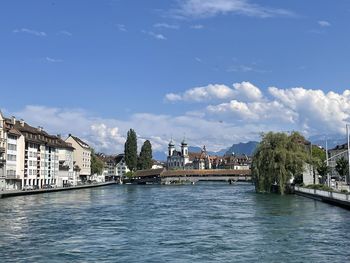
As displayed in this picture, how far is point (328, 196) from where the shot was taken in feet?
208

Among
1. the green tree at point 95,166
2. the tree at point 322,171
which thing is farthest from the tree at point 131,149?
the tree at point 322,171

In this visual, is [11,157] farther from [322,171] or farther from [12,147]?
[322,171]

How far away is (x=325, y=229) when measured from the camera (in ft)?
121

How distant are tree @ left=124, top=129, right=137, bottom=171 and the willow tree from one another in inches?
4380

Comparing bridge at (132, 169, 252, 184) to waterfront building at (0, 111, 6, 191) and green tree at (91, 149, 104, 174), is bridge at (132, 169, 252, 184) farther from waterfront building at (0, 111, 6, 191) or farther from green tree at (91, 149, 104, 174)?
waterfront building at (0, 111, 6, 191)

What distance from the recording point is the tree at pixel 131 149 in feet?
636

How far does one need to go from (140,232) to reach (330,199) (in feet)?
107

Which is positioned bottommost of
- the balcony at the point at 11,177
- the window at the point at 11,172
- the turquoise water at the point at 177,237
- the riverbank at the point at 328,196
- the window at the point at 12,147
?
the turquoise water at the point at 177,237

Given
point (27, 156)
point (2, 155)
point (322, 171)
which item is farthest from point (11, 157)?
point (322, 171)

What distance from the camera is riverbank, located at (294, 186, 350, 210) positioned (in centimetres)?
5459

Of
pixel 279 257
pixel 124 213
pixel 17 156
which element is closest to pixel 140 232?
pixel 279 257

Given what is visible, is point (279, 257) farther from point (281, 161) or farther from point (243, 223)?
point (281, 161)

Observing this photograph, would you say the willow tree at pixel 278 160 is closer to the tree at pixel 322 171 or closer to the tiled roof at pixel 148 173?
the tree at pixel 322 171

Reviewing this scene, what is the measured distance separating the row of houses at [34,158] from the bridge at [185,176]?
30.4 m
